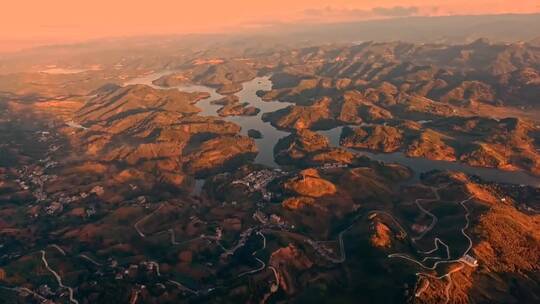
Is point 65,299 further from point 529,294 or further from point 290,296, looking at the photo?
point 529,294

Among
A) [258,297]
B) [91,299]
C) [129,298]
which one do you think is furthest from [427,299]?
[91,299]

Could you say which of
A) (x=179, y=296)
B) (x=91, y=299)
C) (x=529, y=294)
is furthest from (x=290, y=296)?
(x=529, y=294)

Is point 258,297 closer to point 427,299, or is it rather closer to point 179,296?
point 179,296

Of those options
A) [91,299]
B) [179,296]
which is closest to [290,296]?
[179,296]

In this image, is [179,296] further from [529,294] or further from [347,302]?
[529,294]

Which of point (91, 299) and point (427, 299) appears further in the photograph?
point (91, 299)

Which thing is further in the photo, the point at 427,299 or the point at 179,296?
the point at 179,296
